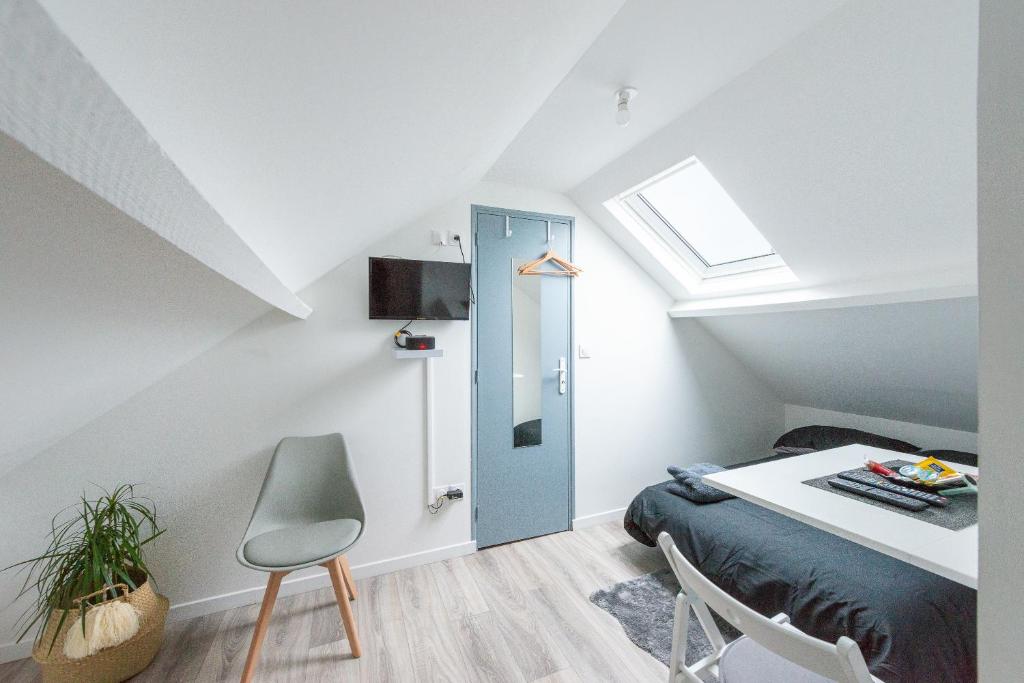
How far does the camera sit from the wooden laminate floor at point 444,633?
174 cm

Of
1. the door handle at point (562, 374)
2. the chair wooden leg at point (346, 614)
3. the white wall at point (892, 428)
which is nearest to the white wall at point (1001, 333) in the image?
the chair wooden leg at point (346, 614)

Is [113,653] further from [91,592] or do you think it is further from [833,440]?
[833,440]

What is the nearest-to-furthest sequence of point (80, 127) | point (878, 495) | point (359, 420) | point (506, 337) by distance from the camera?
1. point (80, 127)
2. point (878, 495)
3. point (359, 420)
4. point (506, 337)

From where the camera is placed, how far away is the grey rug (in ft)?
5.99

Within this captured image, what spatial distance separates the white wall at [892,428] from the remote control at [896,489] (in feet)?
5.32

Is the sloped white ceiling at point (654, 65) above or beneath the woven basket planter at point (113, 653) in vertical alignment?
above

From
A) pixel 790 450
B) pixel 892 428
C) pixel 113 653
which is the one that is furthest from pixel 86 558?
pixel 892 428

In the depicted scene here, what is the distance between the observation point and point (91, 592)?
163 cm

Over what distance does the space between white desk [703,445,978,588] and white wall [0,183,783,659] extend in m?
1.48

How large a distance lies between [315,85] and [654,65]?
1539 millimetres

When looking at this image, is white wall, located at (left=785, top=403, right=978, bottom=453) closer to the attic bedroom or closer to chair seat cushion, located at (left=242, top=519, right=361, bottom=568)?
the attic bedroom

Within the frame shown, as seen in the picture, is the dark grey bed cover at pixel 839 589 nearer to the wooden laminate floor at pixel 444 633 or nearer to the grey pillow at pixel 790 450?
the wooden laminate floor at pixel 444 633

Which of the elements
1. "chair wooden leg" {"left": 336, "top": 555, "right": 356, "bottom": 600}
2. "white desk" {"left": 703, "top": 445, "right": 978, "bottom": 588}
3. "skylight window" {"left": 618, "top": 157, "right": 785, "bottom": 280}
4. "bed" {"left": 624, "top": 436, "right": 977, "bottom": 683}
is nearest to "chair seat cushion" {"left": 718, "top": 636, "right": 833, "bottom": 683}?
"white desk" {"left": 703, "top": 445, "right": 978, "bottom": 588}

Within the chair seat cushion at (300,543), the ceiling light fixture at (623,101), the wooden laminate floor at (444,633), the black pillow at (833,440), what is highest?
the ceiling light fixture at (623,101)
